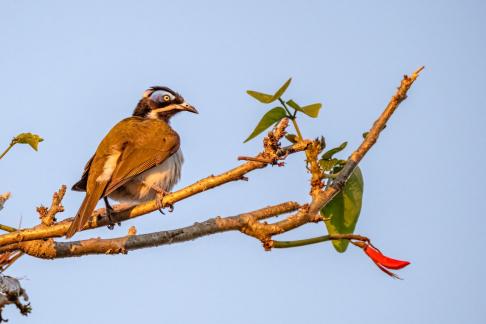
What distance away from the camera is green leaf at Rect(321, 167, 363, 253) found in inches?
175

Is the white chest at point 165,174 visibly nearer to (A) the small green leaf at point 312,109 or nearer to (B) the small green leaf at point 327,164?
(B) the small green leaf at point 327,164

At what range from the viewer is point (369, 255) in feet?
12.0

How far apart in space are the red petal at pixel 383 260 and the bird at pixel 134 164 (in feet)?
11.7

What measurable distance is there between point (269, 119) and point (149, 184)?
14.5 ft

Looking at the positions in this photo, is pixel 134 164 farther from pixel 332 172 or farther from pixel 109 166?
pixel 332 172

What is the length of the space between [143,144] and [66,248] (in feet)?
13.2

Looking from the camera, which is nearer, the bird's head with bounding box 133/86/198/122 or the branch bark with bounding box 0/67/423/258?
the branch bark with bounding box 0/67/423/258

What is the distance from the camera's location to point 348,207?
4445 millimetres

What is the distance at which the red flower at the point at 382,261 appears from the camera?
11.5 feet

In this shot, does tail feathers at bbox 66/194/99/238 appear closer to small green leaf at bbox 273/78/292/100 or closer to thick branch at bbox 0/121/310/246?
thick branch at bbox 0/121/310/246

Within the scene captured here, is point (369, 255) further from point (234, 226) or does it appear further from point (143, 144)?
point (143, 144)

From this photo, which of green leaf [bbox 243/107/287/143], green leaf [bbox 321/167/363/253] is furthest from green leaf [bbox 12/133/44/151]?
green leaf [bbox 321/167/363/253]

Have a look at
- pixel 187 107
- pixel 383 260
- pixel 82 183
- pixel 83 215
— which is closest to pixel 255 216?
pixel 383 260

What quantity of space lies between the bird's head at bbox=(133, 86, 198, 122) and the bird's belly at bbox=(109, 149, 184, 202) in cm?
178
